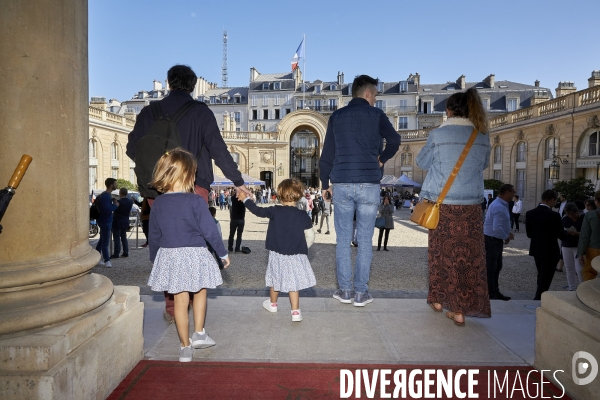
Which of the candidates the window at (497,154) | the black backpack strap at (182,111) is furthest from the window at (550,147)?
the black backpack strap at (182,111)

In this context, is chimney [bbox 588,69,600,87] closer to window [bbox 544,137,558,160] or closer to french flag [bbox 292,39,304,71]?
window [bbox 544,137,558,160]

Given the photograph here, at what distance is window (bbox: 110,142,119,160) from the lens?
3412cm

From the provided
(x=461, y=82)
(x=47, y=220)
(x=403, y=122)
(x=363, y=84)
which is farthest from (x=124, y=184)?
(x=461, y=82)

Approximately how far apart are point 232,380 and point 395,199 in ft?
122

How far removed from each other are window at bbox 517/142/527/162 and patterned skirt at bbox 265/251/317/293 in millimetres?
28654

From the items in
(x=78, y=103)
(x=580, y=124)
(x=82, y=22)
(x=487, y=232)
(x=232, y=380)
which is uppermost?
(x=580, y=124)

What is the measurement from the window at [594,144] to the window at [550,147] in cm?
245

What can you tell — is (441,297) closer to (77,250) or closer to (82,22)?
(77,250)

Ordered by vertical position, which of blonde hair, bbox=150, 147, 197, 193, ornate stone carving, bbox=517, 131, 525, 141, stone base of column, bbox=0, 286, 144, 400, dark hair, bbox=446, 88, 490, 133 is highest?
ornate stone carving, bbox=517, 131, 525, 141

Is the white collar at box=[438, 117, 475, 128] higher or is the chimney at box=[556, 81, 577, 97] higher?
the chimney at box=[556, 81, 577, 97]

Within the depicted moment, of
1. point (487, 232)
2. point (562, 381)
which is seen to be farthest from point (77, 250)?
point (487, 232)

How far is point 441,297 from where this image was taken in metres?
4.00

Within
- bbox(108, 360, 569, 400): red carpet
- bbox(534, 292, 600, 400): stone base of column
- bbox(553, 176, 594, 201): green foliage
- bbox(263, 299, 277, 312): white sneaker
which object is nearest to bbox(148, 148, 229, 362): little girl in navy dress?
bbox(108, 360, 569, 400): red carpet

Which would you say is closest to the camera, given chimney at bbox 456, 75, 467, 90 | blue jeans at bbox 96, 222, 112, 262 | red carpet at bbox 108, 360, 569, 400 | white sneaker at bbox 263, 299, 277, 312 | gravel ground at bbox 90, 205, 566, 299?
red carpet at bbox 108, 360, 569, 400
